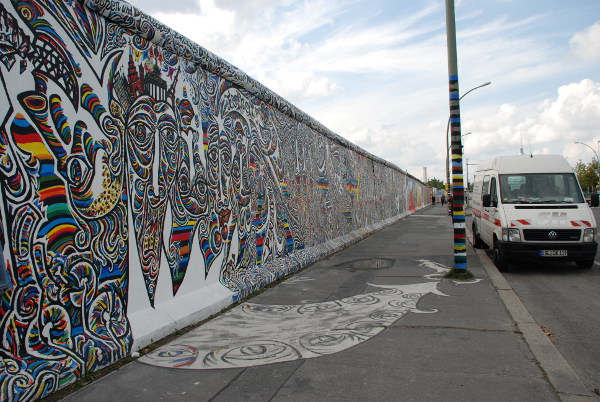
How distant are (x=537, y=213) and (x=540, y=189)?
911mm

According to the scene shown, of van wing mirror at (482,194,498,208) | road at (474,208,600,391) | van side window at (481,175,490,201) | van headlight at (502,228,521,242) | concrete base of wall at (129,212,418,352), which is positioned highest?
van side window at (481,175,490,201)

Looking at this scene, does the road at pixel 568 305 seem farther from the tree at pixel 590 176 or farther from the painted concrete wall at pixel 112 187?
the tree at pixel 590 176

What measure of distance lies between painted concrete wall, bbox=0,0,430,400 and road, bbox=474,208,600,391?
4122 mm

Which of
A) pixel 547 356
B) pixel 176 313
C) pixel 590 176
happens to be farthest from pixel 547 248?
pixel 590 176

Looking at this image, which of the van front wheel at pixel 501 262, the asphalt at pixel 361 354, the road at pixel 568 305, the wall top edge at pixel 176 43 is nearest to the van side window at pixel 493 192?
the van front wheel at pixel 501 262

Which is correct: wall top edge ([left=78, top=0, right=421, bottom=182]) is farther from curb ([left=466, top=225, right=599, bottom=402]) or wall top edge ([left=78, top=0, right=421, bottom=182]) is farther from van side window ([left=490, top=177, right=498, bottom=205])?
curb ([left=466, top=225, right=599, bottom=402])

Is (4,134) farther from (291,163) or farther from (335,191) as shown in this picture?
(335,191)

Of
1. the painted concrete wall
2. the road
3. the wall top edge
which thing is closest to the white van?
the road

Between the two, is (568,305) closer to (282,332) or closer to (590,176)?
(282,332)

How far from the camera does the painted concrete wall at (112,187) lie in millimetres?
3762

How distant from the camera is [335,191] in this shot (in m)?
15.0

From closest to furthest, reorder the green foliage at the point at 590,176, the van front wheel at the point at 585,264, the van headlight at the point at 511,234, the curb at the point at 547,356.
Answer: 1. the curb at the point at 547,356
2. the van headlight at the point at 511,234
3. the van front wheel at the point at 585,264
4. the green foliage at the point at 590,176

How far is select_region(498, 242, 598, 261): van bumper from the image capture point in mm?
9320

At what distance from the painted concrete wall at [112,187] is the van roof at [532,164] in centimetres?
576
